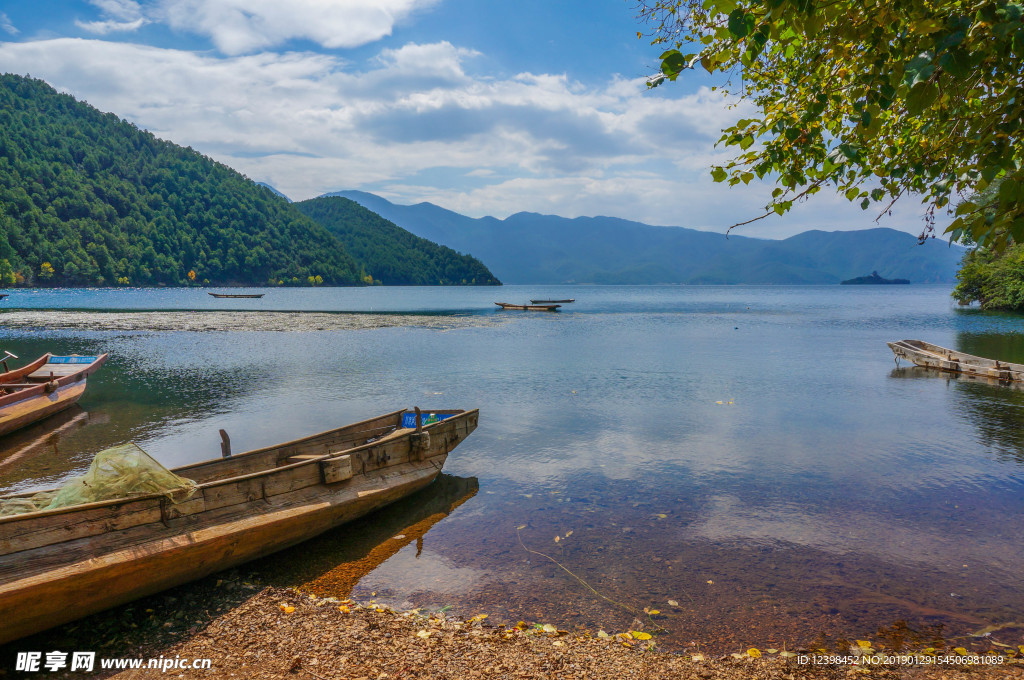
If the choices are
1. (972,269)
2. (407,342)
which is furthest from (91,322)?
(972,269)

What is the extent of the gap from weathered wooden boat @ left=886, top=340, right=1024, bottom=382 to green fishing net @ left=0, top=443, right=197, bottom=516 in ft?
119

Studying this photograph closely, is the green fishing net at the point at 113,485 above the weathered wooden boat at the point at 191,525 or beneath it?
above

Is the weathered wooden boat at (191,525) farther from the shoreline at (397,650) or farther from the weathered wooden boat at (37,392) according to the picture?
the weathered wooden boat at (37,392)

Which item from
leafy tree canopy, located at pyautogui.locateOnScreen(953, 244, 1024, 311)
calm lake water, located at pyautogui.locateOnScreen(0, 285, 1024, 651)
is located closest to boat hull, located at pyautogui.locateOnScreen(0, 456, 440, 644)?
calm lake water, located at pyautogui.locateOnScreen(0, 285, 1024, 651)

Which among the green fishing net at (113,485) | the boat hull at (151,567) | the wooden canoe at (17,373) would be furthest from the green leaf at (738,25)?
the wooden canoe at (17,373)

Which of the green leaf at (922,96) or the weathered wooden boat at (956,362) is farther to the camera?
the weathered wooden boat at (956,362)

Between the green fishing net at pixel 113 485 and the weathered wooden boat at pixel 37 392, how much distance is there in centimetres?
1369

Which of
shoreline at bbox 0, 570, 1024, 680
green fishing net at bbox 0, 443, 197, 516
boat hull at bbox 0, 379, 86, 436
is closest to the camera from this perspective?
shoreline at bbox 0, 570, 1024, 680

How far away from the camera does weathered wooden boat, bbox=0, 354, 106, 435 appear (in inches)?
754

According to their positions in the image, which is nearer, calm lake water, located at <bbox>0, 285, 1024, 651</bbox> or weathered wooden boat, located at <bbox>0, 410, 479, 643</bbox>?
weathered wooden boat, located at <bbox>0, 410, 479, 643</bbox>

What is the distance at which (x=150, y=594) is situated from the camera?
8.30m

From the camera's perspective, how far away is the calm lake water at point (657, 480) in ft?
30.0

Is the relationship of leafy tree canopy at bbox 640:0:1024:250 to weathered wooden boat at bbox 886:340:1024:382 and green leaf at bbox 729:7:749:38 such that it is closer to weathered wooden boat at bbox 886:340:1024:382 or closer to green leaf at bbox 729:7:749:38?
green leaf at bbox 729:7:749:38

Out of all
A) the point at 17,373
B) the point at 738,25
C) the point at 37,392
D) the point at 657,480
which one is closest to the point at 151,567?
the point at 738,25
